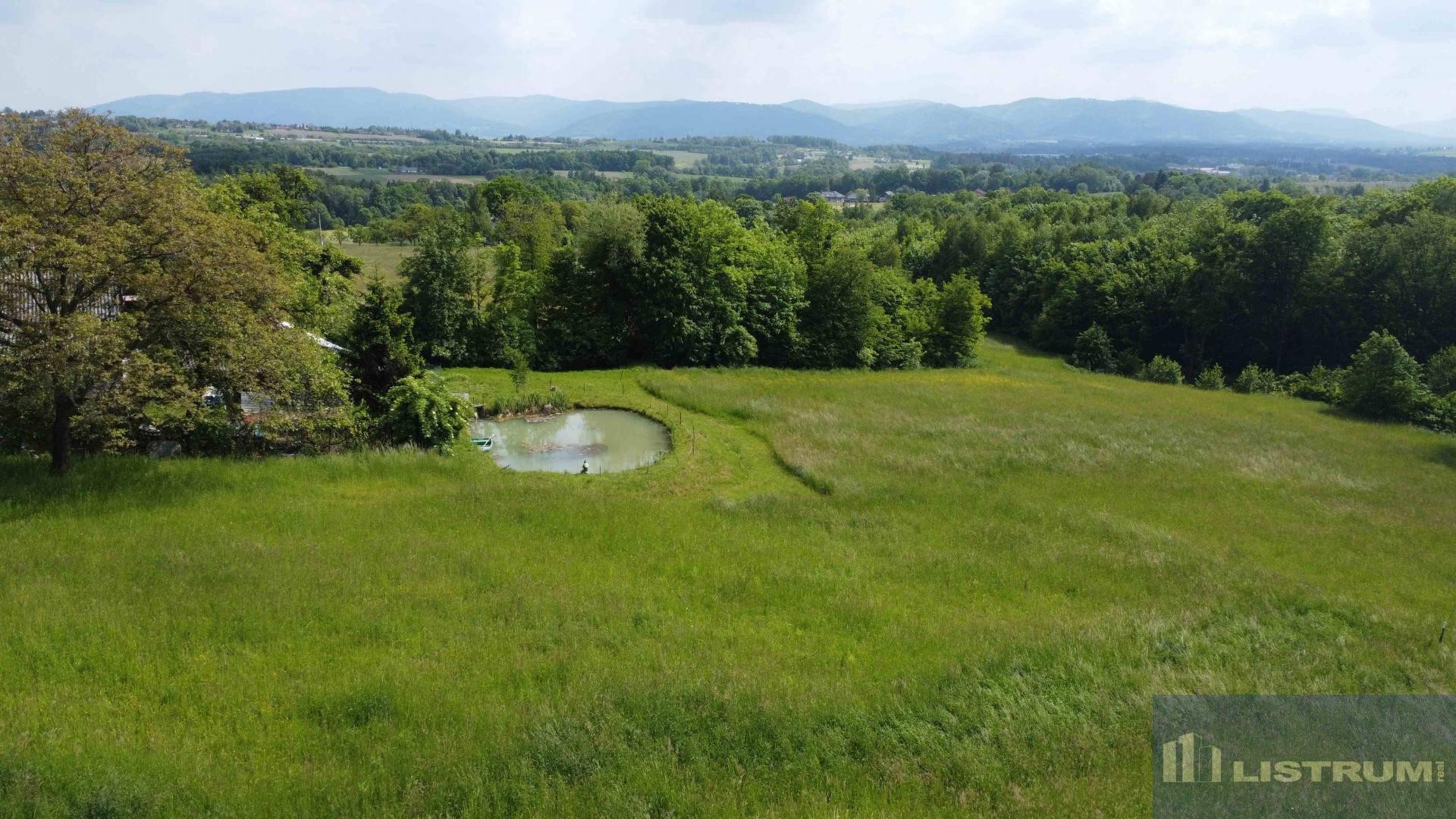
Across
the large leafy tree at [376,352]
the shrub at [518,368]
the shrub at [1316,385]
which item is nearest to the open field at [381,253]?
the shrub at [518,368]

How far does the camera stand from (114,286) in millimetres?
17312

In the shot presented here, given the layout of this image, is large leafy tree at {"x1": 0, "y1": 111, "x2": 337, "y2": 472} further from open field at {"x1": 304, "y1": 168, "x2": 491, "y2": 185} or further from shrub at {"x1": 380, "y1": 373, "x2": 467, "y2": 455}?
open field at {"x1": 304, "y1": 168, "x2": 491, "y2": 185}

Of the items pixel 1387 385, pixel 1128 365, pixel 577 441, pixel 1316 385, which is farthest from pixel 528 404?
pixel 1128 365

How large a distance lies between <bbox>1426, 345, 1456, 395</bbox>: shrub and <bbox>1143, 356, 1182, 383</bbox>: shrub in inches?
467

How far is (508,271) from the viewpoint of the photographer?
38.8 meters

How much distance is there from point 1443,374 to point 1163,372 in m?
13.1

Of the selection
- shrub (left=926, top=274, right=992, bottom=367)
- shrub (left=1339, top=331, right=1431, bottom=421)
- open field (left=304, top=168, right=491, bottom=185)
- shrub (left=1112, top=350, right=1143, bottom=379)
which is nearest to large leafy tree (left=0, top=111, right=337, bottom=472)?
shrub (left=926, top=274, right=992, bottom=367)

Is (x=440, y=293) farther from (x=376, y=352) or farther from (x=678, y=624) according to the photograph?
(x=678, y=624)

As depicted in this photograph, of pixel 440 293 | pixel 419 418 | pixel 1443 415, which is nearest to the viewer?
pixel 419 418

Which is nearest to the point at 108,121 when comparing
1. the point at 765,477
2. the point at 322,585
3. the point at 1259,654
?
the point at 322,585

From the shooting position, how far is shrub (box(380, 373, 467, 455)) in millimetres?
22750

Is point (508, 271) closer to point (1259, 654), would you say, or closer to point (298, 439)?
point (298, 439)

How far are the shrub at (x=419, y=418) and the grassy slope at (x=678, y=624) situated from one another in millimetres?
1457
